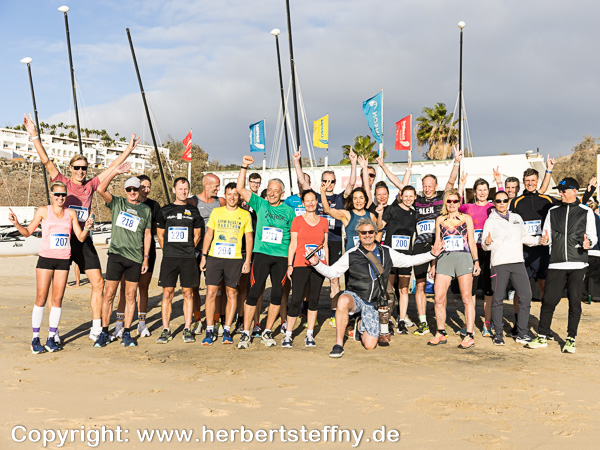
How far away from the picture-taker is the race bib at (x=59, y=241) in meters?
5.83

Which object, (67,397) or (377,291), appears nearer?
(67,397)

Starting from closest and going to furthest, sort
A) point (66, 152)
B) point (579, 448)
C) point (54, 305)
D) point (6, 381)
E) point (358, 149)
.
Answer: point (579, 448), point (6, 381), point (54, 305), point (358, 149), point (66, 152)

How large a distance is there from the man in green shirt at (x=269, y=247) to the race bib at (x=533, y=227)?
362 cm

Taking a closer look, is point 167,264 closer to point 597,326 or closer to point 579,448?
point 579,448

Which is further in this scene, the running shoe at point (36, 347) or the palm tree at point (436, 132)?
the palm tree at point (436, 132)

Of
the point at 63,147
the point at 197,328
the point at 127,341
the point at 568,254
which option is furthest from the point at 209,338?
the point at 63,147

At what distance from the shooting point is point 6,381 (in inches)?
182

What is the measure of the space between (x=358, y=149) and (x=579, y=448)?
3839cm

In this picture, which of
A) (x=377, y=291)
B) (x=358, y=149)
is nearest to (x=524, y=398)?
(x=377, y=291)

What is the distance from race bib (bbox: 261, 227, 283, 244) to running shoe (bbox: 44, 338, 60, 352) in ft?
9.23

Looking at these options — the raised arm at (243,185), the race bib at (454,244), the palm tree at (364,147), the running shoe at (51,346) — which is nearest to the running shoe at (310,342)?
the raised arm at (243,185)

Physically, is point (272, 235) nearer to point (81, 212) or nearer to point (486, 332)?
point (81, 212)

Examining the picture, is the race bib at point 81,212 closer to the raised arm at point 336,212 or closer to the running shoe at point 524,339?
the raised arm at point 336,212

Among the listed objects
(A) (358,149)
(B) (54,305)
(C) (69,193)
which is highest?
(A) (358,149)
